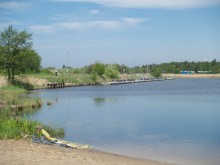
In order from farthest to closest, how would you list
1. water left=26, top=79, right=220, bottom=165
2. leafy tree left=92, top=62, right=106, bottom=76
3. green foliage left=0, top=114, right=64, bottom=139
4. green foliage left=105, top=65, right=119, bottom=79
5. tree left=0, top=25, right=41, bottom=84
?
green foliage left=105, top=65, right=119, bottom=79, leafy tree left=92, top=62, right=106, bottom=76, tree left=0, top=25, right=41, bottom=84, green foliage left=0, top=114, right=64, bottom=139, water left=26, top=79, right=220, bottom=165

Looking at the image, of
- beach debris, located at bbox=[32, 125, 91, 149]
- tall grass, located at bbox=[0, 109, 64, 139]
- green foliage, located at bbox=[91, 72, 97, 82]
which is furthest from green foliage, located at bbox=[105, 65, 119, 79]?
beach debris, located at bbox=[32, 125, 91, 149]

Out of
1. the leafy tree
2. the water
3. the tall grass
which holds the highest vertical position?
the leafy tree

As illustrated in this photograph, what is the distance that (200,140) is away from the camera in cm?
2070

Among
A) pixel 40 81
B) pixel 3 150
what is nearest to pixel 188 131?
pixel 3 150

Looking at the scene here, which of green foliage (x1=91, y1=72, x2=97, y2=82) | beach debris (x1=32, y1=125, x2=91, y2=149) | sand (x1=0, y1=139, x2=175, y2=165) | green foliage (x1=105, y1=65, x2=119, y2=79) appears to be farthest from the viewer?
green foliage (x1=105, y1=65, x2=119, y2=79)

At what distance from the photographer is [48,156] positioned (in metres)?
14.3

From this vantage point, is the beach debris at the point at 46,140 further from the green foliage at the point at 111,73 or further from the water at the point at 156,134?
the green foliage at the point at 111,73

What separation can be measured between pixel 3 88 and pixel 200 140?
48474 millimetres

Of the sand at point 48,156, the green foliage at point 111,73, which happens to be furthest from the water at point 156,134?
the green foliage at point 111,73

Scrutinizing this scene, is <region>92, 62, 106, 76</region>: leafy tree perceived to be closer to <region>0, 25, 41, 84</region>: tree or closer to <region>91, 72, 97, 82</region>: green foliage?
<region>91, 72, 97, 82</region>: green foliage

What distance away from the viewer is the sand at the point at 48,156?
13344mm

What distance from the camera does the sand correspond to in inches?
525

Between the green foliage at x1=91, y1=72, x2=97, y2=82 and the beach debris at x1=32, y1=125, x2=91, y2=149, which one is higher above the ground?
the green foliage at x1=91, y1=72, x2=97, y2=82

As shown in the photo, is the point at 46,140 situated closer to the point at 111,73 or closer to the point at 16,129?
the point at 16,129
